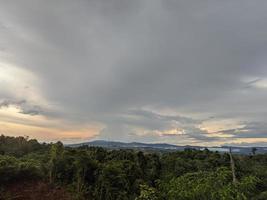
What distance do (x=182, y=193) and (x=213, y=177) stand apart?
108 centimetres

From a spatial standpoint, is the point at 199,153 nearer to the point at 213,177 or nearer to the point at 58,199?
the point at 58,199

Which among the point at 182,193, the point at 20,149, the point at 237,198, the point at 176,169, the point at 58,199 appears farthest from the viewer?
the point at 20,149

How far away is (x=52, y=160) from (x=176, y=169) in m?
12.8

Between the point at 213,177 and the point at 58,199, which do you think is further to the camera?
the point at 58,199

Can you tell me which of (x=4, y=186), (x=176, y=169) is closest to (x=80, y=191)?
(x=4, y=186)

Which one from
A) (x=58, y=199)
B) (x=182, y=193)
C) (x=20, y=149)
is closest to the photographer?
(x=182, y=193)

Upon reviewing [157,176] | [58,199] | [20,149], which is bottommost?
[58,199]

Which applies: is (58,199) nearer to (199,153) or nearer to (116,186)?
(116,186)

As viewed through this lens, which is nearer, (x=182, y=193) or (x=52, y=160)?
(x=182, y=193)

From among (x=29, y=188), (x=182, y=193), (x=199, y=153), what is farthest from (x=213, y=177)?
(x=199, y=153)

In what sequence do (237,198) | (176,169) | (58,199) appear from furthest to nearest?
(176,169)
(58,199)
(237,198)

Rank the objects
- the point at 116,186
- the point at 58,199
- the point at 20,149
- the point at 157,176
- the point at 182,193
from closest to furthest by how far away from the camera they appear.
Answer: the point at 182,193, the point at 58,199, the point at 116,186, the point at 157,176, the point at 20,149

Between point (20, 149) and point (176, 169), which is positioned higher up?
point (20, 149)

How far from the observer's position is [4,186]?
84.1 ft
